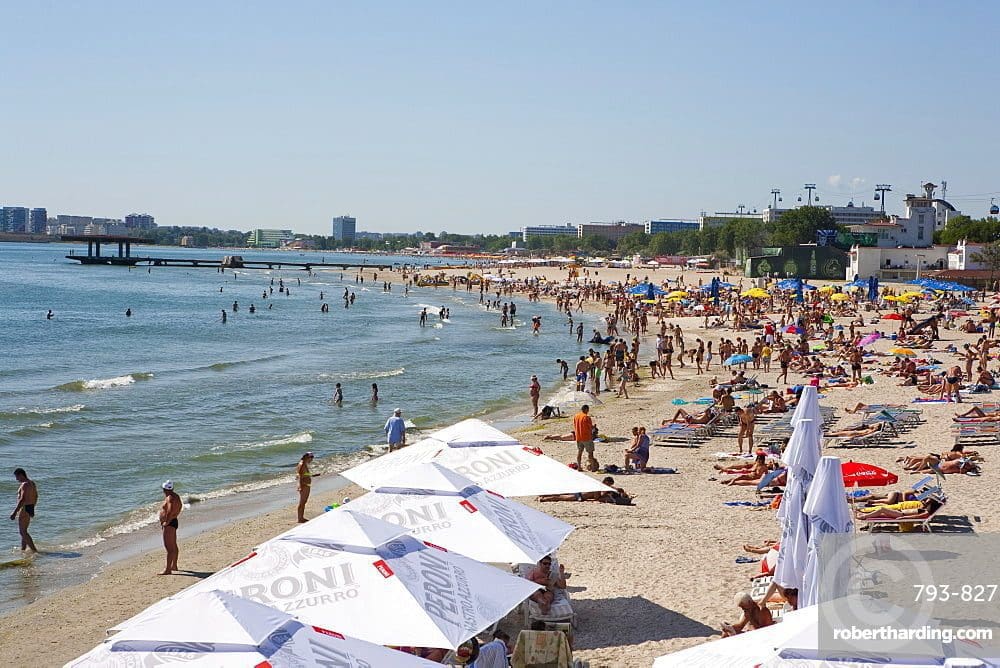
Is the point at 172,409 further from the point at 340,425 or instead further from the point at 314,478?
the point at 314,478

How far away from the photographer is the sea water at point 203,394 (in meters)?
18.6

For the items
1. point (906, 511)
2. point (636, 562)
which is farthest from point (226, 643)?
point (906, 511)

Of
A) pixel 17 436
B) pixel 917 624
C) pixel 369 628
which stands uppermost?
pixel 917 624

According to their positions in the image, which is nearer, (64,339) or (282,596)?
(282,596)

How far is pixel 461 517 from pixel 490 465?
2.32 metres

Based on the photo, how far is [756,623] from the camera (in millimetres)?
8805

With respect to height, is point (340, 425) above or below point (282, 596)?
below

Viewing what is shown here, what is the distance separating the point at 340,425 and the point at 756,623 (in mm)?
18339

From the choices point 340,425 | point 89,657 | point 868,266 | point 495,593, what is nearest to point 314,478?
point 340,425

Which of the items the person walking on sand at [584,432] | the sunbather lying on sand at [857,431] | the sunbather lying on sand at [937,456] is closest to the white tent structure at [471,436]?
the person walking on sand at [584,432]

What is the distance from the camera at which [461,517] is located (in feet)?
32.2

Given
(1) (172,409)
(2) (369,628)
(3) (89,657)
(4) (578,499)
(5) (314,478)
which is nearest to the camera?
(3) (89,657)

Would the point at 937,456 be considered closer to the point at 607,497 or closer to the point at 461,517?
the point at 607,497

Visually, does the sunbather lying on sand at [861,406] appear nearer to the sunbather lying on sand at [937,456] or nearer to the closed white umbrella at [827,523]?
the sunbather lying on sand at [937,456]
